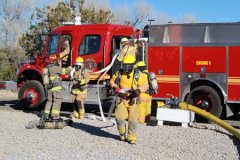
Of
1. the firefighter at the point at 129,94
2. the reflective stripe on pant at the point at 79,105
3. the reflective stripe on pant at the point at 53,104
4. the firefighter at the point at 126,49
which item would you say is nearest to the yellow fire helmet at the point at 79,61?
the reflective stripe on pant at the point at 79,105

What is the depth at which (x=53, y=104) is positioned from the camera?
11719 millimetres

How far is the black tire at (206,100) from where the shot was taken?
12867 mm

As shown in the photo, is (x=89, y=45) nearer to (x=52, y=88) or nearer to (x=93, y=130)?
(x=52, y=88)

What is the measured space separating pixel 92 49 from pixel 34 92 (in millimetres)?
2409

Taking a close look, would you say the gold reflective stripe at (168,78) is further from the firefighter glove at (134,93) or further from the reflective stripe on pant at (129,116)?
the firefighter glove at (134,93)

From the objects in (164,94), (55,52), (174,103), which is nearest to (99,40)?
(55,52)

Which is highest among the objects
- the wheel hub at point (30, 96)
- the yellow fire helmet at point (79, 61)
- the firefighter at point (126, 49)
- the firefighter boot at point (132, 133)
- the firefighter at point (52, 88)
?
the firefighter at point (126, 49)

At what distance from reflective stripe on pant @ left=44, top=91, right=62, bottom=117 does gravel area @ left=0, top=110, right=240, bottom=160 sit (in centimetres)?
60

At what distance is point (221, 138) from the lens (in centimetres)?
1000

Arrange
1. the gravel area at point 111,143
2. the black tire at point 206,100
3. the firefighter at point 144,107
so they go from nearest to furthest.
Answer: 1. the gravel area at point 111,143
2. the firefighter at point 144,107
3. the black tire at point 206,100

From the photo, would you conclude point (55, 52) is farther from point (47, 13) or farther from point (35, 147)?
point (47, 13)

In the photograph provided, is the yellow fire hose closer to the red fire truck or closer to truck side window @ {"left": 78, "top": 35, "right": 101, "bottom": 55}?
the red fire truck

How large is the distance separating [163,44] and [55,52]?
3482 millimetres

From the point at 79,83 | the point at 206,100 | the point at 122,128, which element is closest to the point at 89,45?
the point at 79,83
